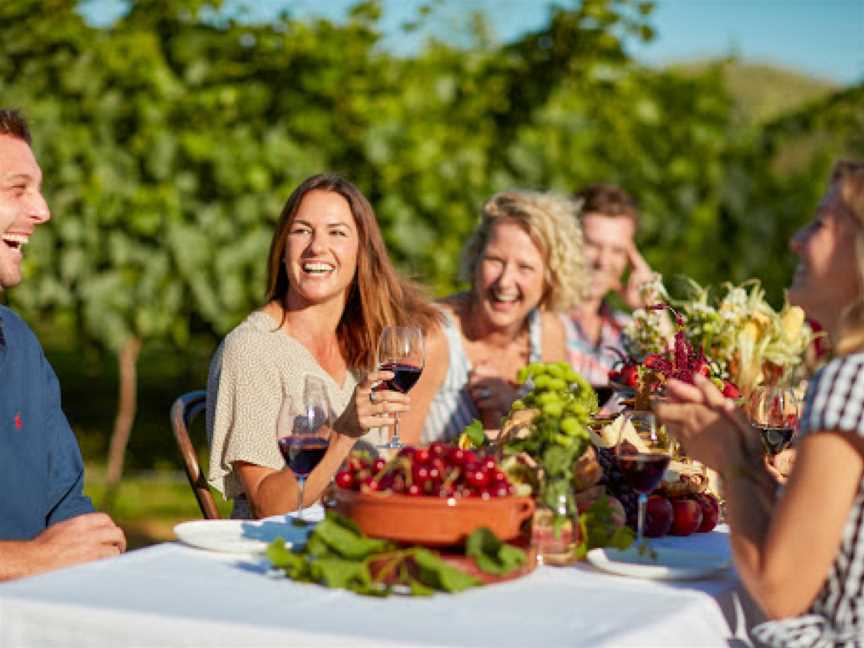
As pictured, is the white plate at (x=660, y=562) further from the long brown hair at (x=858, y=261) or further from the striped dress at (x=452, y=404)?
the striped dress at (x=452, y=404)

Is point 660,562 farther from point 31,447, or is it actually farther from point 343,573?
point 31,447

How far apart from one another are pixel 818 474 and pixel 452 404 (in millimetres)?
2584

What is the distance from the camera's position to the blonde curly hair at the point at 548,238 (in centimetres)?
471

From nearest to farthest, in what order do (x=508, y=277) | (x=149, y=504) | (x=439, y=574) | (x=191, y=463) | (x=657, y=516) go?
(x=439, y=574), (x=657, y=516), (x=191, y=463), (x=508, y=277), (x=149, y=504)

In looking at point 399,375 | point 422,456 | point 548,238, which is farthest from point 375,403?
point 548,238

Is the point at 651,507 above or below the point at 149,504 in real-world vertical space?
above

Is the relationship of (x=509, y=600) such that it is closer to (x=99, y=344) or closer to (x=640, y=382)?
(x=640, y=382)

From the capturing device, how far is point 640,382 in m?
3.37

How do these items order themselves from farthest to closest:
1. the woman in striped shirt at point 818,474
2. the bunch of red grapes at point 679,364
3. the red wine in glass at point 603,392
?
the red wine in glass at point 603,392 < the bunch of red grapes at point 679,364 < the woman in striped shirt at point 818,474

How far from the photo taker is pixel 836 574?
81.0 inches

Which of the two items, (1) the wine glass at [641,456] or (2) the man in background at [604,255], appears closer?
(1) the wine glass at [641,456]

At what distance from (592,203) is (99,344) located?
3.02m

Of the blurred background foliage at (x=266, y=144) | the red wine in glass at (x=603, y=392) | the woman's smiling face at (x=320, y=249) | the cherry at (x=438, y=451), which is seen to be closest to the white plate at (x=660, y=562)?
the cherry at (x=438, y=451)

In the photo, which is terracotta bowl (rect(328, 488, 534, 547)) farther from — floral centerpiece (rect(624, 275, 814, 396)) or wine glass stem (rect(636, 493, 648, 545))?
floral centerpiece (rect(624, 275, 814, 396))
